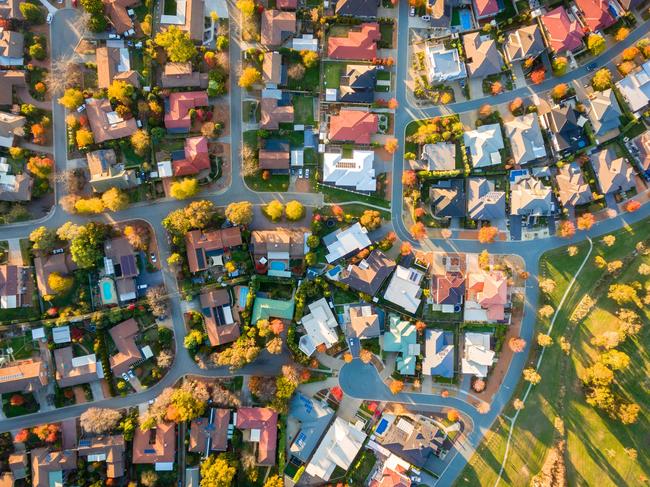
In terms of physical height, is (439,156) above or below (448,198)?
above

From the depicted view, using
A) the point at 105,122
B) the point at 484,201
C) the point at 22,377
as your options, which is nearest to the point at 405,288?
the point at 484,201

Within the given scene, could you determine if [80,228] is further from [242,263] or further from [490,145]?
[490,145]

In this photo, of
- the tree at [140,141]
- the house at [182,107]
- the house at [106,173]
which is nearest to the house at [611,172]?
the house at [182,107]

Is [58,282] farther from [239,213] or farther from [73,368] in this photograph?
[239,213]

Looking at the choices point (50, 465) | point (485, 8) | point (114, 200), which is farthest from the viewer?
point (485, 8)

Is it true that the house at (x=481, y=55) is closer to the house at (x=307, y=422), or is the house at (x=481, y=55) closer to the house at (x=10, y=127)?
the house at (x=307, y=422)

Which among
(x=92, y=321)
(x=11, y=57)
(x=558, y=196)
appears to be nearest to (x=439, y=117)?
(x=558, y=196)
